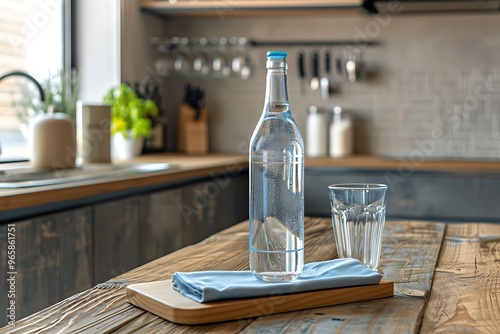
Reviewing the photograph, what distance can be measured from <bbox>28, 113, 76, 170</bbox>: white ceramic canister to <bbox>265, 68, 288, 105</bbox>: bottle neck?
189cm

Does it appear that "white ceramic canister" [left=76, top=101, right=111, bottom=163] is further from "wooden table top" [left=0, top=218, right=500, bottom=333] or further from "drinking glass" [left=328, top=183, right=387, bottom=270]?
"drinking glass" [left=328, top=183, right=387, bottom=270]

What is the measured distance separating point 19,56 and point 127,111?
586mm

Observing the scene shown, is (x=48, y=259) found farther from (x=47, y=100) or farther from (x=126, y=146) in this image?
(x=126, y=146)

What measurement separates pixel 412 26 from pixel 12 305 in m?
2.86

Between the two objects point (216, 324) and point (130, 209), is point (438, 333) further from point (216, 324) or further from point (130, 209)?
point (130, 209)

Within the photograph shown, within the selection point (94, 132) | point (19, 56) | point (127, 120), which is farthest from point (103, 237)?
point (127, 120)

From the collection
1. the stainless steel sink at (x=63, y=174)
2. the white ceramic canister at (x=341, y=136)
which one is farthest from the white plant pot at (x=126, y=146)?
the white ceramic canister at (x=341, y=136)

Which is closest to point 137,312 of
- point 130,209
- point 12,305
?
point 12,305

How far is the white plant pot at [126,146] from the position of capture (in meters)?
3.72

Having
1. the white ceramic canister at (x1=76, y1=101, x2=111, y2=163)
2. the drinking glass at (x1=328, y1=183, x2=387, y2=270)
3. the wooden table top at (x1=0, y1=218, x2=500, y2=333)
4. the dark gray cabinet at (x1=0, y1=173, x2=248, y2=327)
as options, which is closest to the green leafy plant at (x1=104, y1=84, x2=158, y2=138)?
the white ceramic canister at (x1=76, y1=101, x2=111, y2=163)

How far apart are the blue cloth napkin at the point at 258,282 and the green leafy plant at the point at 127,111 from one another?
8.65 ft

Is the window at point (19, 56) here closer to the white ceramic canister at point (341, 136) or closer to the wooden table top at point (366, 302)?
the white ceramic canister at point (341, 136)

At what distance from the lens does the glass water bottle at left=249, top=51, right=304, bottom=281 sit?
38.2 inches

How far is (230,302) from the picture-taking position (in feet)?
A: 2.99
